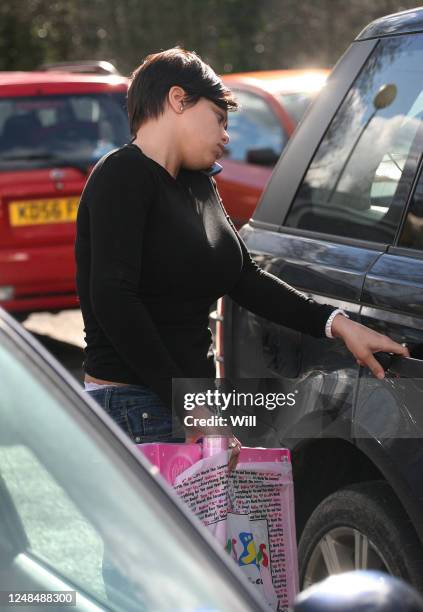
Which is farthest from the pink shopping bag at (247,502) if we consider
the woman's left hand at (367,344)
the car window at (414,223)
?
the car window at (414,223)

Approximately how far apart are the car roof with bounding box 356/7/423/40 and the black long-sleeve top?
68 cm

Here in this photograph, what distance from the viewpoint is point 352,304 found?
10.1 feet

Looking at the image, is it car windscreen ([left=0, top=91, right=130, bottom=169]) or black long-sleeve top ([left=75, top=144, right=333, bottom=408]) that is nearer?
black long-sleeve top ([left=75, top=144, right=333, bottom=408])

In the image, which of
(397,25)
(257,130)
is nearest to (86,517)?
(397,25)

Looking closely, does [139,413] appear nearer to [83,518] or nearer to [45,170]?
[83,518]

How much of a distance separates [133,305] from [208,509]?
49 centimetres

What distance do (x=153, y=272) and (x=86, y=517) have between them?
3.64 ft

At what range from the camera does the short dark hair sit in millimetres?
2959

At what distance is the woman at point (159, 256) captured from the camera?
2836 mm

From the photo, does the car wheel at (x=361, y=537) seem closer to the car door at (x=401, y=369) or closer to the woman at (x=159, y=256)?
the car door at (x=401, y=369)

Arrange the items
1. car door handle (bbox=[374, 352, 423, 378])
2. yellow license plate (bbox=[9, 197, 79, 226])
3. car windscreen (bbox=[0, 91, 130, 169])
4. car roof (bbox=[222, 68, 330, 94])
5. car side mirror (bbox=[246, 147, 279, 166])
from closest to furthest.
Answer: car door handle (bbox=[374, 352, 423, 378]) → yellow license plate (bbox=[9, 197, 79, 226]) → car windscreen (bbox=[0, 91, 130, 169]) → car side mirror (bbox=[246, 147, 279, 166]) → car roof (bbox=[222, 68, 330, 94])

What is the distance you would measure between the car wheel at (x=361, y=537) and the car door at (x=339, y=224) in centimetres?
17

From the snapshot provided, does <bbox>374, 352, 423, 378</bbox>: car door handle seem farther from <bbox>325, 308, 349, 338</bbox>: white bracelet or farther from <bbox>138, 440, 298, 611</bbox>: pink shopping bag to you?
<bbox>138, 440, 298, 611</bbox>: pink shopping bag

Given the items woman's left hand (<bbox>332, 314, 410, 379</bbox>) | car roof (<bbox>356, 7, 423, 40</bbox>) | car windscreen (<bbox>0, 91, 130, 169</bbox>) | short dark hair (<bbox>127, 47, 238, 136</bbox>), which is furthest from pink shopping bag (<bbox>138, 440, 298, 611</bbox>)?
car windscreen (<bbox>0, 91, 130, 169</bbox>)
